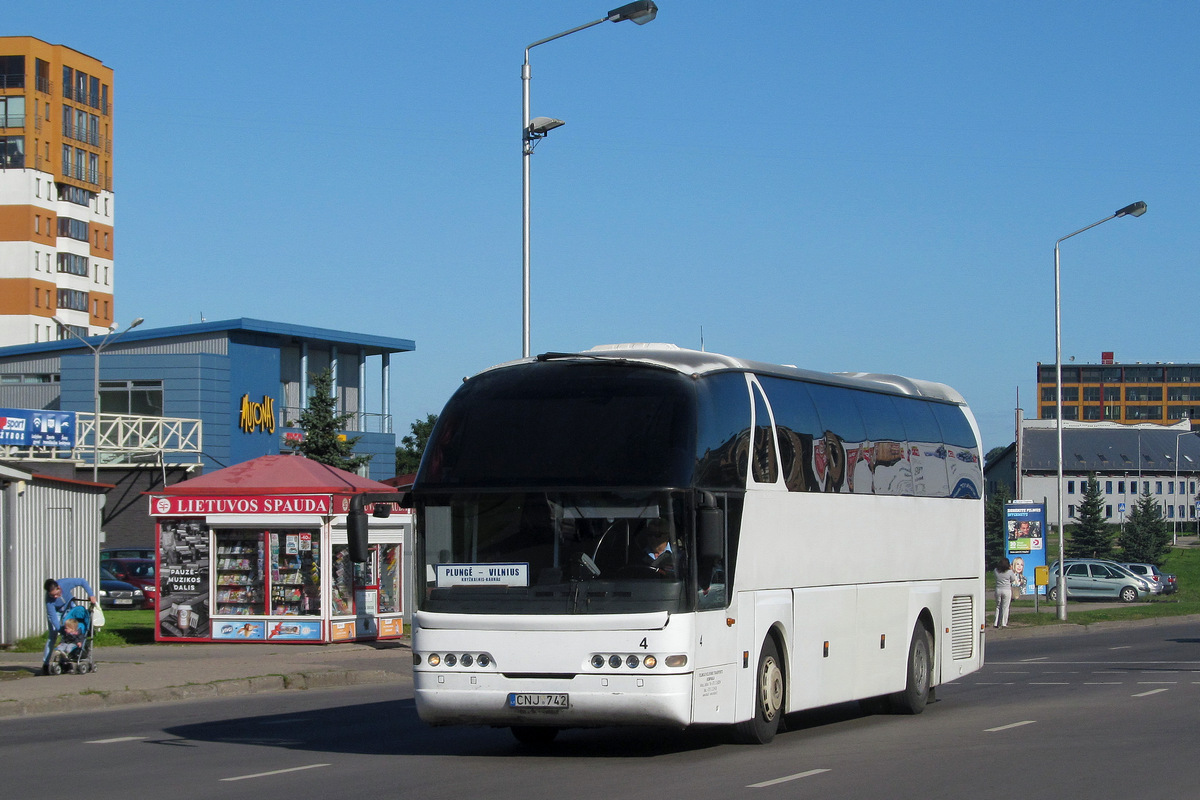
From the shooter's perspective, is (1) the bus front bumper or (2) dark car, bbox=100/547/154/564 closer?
(1) the bus front bumper

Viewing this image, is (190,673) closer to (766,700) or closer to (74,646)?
(74,646)

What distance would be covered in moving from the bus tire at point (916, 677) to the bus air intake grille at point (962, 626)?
80 cm

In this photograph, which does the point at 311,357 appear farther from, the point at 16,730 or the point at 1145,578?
the point at 16,730

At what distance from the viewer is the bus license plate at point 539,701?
11.5m

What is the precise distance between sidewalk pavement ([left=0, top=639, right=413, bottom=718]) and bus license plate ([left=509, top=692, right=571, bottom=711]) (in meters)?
7.83

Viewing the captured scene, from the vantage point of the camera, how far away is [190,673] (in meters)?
20.8

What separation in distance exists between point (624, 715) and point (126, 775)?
386 cm

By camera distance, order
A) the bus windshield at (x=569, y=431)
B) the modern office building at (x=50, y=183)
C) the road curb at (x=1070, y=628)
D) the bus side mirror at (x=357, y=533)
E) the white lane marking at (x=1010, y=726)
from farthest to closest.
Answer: the modern office building at (x=50, y=183)
the road curb at (x=1070, y=628)
the white lane marking at (x=1010, y=726)
the bus side mirror at (x=357, y=533)
the bus windshield at (x=569, y=431)

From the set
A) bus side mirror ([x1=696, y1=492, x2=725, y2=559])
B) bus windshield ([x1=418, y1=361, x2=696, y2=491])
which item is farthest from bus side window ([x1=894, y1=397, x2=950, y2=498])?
bus side mirror ([x1=696, y1=492, x2=725, y2=559])

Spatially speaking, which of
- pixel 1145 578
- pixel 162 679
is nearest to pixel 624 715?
pixel 162 679

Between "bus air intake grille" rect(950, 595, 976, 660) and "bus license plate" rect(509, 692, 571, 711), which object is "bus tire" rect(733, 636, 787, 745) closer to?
"bus license plate" rect(509, 692, 571, 711)

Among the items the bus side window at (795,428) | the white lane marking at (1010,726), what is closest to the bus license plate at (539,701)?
the bus side window at (795,428)

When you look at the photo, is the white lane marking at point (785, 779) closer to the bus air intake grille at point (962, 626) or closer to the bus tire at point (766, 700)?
the bus tire at point (766, 700)

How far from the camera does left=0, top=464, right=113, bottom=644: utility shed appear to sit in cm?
2475
